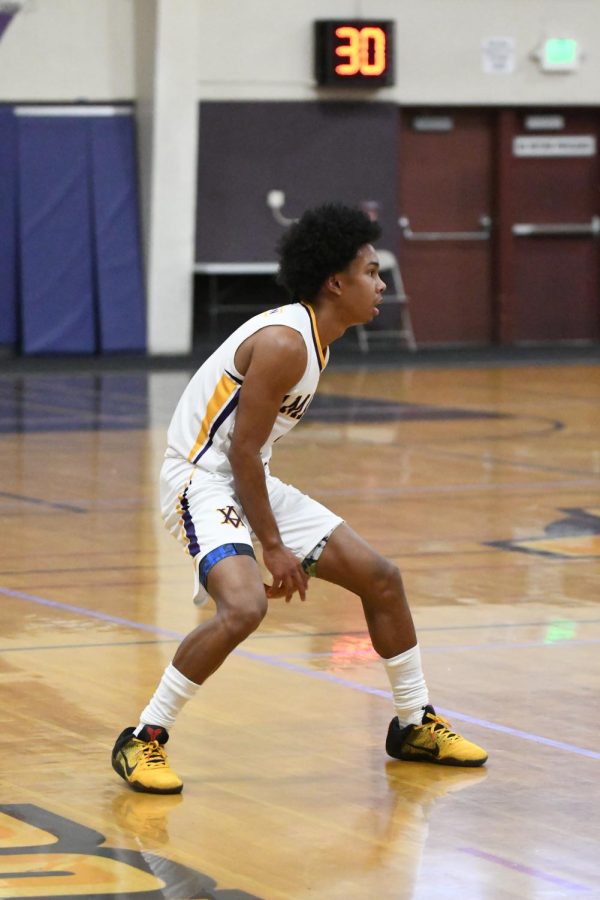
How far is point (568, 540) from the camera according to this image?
8.59m

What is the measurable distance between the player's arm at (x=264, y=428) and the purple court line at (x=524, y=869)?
0.85 m

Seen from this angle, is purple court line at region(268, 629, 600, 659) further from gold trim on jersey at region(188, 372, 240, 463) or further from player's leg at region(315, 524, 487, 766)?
gold trim on jersey at region(188, 372, 240, 463)

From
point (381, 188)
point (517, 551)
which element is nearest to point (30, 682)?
point (517, 551)

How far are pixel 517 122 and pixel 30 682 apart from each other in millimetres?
15951

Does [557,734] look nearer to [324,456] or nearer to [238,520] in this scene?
[238,520]

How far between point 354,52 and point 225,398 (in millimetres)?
15408

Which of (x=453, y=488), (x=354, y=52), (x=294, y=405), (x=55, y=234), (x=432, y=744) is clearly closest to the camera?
(x=294, y=405)

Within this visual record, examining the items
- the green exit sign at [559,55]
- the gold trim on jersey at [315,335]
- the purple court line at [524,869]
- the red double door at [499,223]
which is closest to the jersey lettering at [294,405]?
the gold trim on jersey at [315,335]

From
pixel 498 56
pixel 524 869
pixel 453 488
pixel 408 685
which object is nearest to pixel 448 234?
pixel 498 56

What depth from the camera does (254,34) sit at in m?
19.4

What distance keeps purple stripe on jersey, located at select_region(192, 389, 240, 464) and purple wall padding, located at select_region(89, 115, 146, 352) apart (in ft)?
48.2

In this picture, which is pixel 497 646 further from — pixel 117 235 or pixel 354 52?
pixel 354 52

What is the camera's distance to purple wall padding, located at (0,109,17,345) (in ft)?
61.5

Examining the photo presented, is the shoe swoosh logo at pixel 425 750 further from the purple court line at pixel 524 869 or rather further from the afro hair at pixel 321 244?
the afro hair at pixel 321 244
